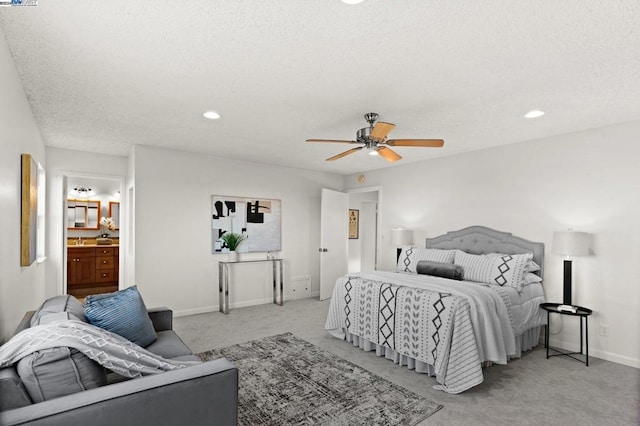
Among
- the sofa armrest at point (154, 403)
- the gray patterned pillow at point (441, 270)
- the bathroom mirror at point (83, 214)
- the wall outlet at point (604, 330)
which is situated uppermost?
the bathroom mirror at point (83, 214)

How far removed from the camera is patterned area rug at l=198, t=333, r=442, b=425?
2.40 m

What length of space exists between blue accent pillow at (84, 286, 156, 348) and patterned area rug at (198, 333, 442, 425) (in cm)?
89

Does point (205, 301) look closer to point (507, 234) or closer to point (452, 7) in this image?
point (507, 234)

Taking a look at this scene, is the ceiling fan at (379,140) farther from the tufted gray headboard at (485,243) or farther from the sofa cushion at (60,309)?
the sofa cushion at (60,309)

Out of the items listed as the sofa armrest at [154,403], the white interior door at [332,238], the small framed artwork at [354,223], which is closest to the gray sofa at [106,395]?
the sofa armrest at [154,403]

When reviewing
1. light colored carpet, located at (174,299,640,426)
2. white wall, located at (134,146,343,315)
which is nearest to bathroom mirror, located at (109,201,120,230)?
white wall, located at (134,146,343,315)

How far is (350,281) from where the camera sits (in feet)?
13.0

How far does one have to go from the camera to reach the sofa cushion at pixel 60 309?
6.59 ft

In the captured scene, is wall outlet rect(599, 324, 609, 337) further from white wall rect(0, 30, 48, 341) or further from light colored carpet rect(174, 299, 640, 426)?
white wall rect(0, 30, 48, 341)

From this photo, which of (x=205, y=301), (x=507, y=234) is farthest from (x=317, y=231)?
(x=507, y=234)

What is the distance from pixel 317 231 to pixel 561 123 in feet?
13.7

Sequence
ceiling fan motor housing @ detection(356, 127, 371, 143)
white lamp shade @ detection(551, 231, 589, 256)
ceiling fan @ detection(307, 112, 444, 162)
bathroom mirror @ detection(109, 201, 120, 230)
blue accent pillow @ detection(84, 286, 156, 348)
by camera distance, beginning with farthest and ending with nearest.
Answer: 1. bathroom mirror @ detection(109, 201, 120, 230)
2. white lamp shade @ detection(551, 231, 589, 256)
3. ceiling fan motor housing @ detection(356, 127, 371, 143)
4. ceiling fan @ detection(307, 112, 444, 162)
5. blue accent pillow @ detection(84, 286, 156, 348)

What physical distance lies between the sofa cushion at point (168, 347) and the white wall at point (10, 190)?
833 millimetres

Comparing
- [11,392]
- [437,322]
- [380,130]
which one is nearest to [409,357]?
[437,322]
